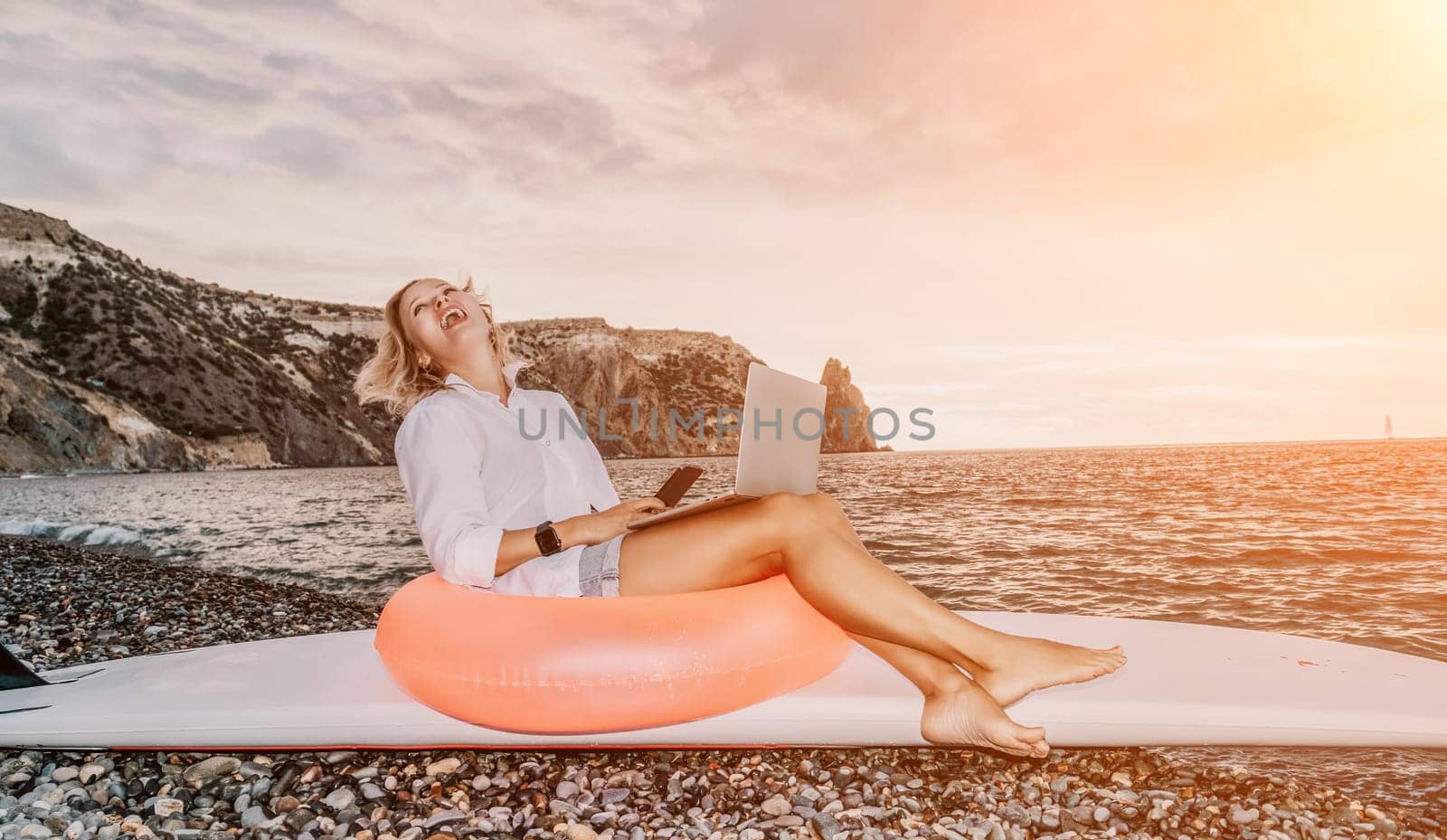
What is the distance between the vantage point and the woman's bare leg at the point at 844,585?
2.75m

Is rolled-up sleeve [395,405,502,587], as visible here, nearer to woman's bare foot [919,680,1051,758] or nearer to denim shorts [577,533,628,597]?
denim shorts [577,533,628,597]

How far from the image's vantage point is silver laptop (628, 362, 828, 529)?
2773 mm

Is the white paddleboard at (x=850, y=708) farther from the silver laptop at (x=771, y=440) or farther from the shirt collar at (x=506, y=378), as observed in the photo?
the shirt collar at (x=506, y=378)

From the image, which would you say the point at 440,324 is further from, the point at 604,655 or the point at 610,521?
the point at 604,655

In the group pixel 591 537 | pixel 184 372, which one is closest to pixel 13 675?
pixel 591 537

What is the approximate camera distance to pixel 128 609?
23.1ft

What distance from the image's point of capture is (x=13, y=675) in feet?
12.7

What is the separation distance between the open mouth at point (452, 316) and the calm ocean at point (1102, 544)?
3884 mm

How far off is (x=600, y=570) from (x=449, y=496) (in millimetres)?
608

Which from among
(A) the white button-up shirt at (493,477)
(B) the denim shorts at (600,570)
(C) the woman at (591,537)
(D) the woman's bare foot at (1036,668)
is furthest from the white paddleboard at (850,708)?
(A) the white button-up shirt at (493,477)

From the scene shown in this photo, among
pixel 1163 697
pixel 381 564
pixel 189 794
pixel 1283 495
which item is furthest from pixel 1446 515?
pixel 189 794

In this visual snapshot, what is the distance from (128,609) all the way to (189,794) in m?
5.06

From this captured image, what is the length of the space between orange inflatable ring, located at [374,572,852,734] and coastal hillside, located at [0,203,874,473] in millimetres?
40377

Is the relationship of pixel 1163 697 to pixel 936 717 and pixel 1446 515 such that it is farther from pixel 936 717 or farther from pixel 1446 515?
pixel 1446 515
